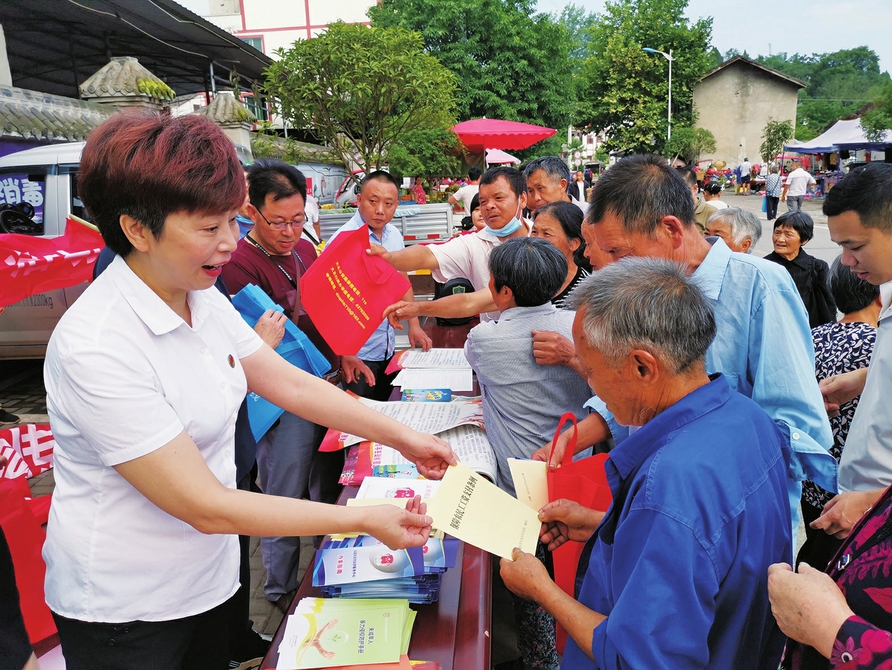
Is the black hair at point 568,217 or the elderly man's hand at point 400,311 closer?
the elderly man's hand at point 400,311

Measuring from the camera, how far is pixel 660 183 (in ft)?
5.82

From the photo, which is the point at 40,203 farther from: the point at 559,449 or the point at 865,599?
the point at 865,599

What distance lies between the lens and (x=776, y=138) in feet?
103

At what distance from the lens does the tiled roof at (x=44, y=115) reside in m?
6.92

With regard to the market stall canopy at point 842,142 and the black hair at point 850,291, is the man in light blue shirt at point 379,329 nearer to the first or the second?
the black hair at point 850,291

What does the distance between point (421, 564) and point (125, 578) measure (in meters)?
0.63

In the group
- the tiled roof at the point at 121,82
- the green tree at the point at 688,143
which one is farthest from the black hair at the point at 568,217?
the green tree at the point at 688,143

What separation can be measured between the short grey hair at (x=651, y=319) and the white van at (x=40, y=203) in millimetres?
5385

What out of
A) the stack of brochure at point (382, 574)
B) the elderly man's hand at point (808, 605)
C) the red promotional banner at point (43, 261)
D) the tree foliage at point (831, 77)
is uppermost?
the tree foliage at point (831, 77)

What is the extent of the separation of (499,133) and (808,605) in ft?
37.5

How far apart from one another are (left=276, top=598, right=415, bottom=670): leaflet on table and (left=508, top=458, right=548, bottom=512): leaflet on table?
1.35 feet

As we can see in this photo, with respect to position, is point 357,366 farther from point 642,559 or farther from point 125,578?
point 642,559

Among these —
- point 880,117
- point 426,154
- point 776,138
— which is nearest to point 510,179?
point 426,154

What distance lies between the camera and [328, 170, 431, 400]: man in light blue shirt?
10.7 feet
